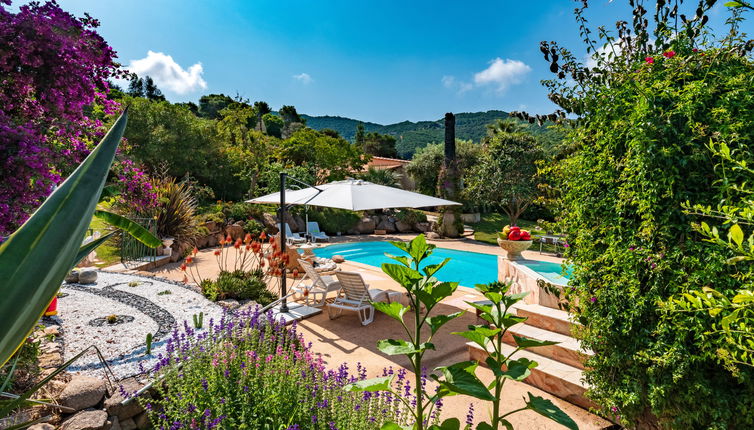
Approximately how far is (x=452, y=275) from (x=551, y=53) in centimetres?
914

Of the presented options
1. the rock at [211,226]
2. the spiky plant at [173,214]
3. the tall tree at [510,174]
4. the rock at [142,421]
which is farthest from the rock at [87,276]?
the tall tree at [510,174]

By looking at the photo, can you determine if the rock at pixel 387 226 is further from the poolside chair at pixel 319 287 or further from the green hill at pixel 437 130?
the green hill at pixel 437 130

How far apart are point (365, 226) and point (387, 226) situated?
3.92 ft

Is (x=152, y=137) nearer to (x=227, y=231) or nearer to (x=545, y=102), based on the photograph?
(x=227, y=231)

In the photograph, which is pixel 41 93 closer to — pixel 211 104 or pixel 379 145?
pixel 379 145

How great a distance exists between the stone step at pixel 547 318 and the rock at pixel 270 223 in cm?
1211

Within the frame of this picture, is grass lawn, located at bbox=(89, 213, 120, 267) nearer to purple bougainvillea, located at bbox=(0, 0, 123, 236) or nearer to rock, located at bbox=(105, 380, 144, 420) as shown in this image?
purple bougainvillea, located at bbox=(0, 0, 123, 236)

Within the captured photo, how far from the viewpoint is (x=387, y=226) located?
19422 millimetres

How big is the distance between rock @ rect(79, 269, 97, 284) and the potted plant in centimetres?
801

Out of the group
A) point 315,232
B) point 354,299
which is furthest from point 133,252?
point 315,232

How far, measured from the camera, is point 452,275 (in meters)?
12.0

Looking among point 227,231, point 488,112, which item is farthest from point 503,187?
point 488,112

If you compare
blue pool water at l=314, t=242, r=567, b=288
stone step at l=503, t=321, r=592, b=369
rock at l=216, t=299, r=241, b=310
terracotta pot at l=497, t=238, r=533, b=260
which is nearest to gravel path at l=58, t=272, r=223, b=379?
rock at l=216, t=299, r=241, b=310

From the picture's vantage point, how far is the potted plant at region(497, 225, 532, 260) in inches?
278
